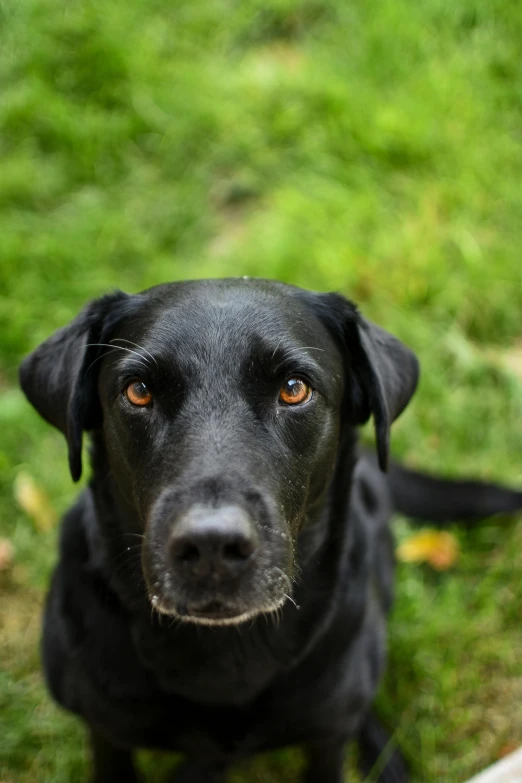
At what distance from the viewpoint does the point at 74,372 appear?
1.92 m

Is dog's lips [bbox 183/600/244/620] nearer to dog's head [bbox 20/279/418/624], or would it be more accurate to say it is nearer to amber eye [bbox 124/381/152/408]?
dog's head [bbox 20/279/418/624]

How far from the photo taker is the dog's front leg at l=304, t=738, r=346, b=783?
226 cm

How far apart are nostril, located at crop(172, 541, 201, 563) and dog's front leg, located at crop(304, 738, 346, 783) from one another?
95 centimetres

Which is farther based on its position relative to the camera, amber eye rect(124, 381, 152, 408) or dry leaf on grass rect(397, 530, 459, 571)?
dry leaf on grass rect(397, 530, 459, 571)

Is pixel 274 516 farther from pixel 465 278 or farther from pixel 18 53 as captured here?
pixel 18 53

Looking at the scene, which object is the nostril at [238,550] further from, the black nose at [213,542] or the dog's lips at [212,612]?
the dog's lips at [212,612]

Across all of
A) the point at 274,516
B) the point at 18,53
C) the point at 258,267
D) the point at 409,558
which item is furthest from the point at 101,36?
the point at 274,516

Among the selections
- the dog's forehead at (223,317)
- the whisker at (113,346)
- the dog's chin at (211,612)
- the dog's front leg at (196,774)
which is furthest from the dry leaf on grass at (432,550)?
the whisker at (113,346)

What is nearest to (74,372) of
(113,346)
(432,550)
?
(113,346)

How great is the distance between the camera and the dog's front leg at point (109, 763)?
91.4 inches

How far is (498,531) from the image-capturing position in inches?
124

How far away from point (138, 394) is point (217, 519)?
429mm

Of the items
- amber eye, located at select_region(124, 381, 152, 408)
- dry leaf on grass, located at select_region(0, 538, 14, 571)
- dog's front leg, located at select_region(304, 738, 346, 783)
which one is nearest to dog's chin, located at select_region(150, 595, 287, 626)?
amber eye, located at select_region(124, 381, 152, 408)

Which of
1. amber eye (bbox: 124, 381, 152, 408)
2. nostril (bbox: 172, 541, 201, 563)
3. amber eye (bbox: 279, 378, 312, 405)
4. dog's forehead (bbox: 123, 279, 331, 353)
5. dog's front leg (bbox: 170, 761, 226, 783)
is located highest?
dog's forehead (bbox: 123, 279, 331, 353)
